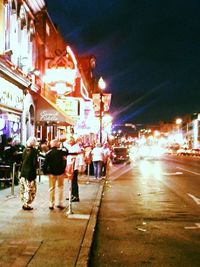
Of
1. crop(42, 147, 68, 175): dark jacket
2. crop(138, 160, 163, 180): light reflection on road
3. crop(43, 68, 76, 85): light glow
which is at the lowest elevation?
crop(138, 160, 163, 180): light reflection on road

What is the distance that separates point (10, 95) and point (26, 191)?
814 cm

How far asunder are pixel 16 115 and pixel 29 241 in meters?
12.9

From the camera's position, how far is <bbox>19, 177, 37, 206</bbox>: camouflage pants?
459 inches

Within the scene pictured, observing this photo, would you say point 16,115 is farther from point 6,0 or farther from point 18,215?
point 18,215

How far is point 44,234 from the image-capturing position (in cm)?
884

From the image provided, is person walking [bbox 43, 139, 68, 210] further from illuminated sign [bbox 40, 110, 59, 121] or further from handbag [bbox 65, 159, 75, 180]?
illuminated sign [bbox 40, 110, 59, 121]

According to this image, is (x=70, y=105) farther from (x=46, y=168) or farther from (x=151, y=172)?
(x=46, y=168)

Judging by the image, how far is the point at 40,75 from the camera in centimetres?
2625

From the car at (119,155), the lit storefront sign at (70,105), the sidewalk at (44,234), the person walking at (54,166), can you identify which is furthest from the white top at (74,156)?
the car at (119,155)

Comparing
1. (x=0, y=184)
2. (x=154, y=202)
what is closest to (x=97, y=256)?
(x=154, y=202)

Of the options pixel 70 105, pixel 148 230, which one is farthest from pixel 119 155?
pixel 148 230

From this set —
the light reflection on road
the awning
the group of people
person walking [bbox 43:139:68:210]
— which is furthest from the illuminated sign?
person walking [bbox 43:139:68:210]

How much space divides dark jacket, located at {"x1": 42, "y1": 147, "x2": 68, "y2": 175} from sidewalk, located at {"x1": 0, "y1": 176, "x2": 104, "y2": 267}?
95 centimetres

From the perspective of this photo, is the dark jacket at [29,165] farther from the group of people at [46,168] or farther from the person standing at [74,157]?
the person standing at [74,157]
